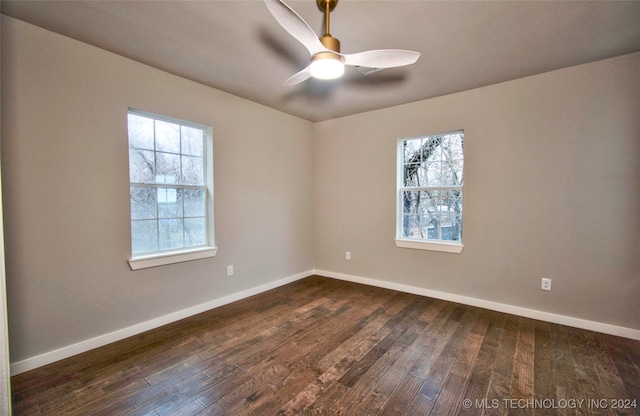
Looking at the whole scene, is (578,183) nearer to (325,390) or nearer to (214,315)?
(325,390)

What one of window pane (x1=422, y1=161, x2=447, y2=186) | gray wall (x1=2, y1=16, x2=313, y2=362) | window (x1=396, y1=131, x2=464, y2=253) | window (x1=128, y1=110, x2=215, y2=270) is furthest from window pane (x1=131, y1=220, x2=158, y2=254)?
window pane (x1=422, y1=161, x2=447, y2=186)

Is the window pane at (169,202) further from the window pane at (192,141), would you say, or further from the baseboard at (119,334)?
the baseboard at (119,334)

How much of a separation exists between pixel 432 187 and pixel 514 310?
1587mm

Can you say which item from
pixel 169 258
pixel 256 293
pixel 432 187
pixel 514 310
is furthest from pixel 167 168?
pixel 514 310

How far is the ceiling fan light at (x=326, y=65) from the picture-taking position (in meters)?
1.67

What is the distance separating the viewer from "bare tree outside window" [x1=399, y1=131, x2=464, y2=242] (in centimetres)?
338

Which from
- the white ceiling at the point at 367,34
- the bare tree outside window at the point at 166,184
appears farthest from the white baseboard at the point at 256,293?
the white ceiling at the point at 367,34

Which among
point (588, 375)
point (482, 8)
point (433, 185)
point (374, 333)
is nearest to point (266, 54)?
point (482, 8)

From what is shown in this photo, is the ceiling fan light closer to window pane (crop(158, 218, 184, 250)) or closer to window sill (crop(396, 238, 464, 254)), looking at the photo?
window pane (crop(158, 218, 184, 250))

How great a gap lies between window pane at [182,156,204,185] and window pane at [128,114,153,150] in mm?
372

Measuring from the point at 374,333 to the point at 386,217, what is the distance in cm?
168

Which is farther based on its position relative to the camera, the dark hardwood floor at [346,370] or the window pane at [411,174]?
the window pane at [411,174]

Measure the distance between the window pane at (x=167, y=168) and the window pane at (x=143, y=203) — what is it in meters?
0.15

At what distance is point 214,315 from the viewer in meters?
2.99
